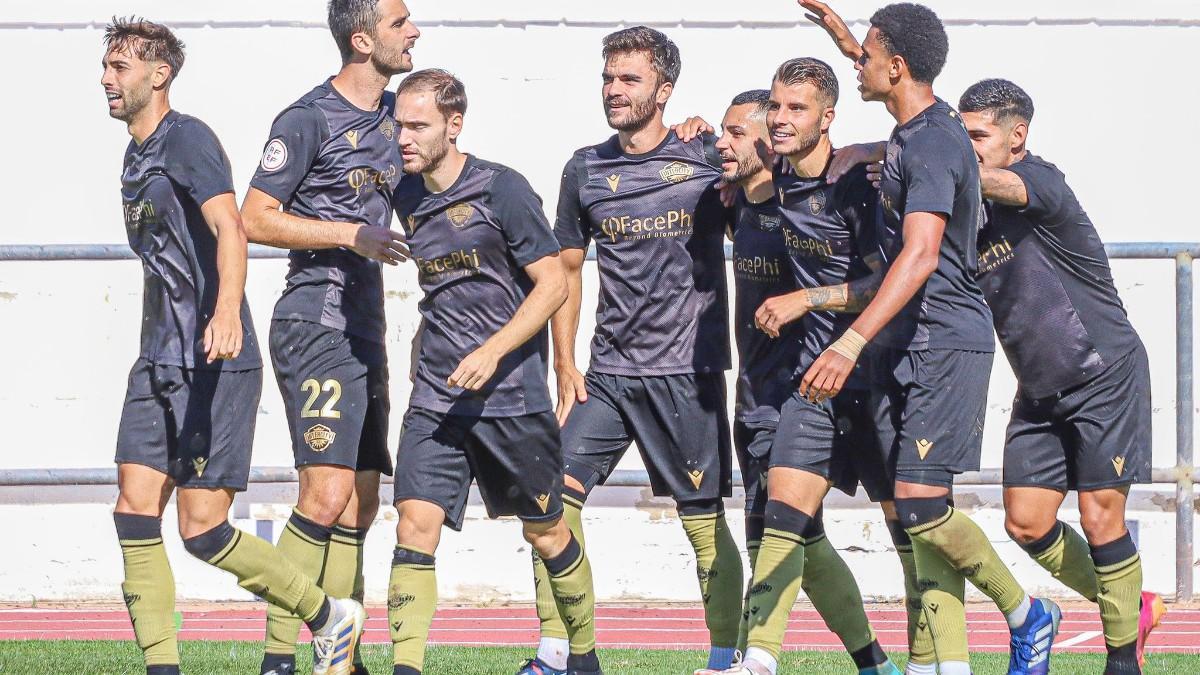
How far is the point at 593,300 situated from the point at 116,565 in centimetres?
315

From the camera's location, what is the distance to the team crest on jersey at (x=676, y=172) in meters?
6.23

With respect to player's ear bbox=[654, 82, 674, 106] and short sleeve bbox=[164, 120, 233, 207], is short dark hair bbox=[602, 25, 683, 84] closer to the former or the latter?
player's ear bbox=[654, 82, 674, 106]

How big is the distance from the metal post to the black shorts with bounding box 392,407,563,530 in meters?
4.72

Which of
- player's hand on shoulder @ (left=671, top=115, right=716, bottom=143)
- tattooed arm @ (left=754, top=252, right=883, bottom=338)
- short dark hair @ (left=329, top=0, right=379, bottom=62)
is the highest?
short dark hair @ (left=329, top=0, right=379, bottom=62)

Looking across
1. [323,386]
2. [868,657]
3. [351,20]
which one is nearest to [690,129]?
[351,20]

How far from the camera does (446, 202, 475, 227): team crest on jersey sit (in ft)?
18.1

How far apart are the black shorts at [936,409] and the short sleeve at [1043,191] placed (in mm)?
597

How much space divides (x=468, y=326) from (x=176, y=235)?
1.04m

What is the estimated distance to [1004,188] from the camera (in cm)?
558

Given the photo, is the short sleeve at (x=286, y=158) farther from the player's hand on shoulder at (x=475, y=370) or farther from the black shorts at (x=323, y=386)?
the player's hand on shoulder at (x=475, y=370)

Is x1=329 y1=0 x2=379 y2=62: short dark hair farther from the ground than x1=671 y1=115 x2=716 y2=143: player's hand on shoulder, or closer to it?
farther from the ground

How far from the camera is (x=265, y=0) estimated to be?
Answer: 415 inches

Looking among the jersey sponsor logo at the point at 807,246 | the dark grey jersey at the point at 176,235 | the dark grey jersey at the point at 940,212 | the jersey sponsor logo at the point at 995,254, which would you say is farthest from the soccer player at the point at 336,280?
the jersey sponsor logo at the point at 995,254

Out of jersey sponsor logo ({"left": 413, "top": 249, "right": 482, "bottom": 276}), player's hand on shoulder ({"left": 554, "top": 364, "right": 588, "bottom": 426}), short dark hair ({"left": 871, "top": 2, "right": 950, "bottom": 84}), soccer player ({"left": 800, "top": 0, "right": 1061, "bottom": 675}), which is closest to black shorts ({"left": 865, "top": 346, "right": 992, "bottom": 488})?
soccer player ({"left": 800, "top": 0, "right": 1061, "bottom": 675})
